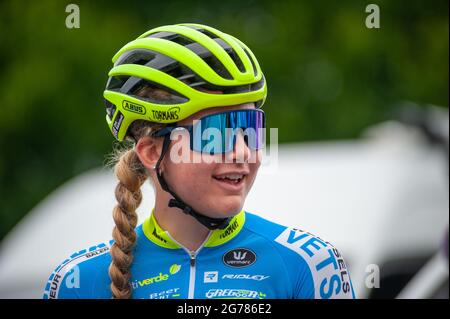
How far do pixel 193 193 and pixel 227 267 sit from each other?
40 centimetres

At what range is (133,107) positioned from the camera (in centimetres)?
404

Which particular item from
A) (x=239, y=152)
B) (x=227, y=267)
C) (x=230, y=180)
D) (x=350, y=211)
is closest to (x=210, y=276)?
(x=227, y=267)

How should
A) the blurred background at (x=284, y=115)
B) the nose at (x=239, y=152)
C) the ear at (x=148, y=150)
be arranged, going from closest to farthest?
the nose at (x=239, y=152)
the ear at (x=148, y=150)
the blurred background at (x=284, y=115)

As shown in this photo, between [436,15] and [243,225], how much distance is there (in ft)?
34.8

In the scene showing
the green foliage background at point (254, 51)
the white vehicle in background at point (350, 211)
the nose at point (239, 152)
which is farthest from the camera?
the green foliage background at point (254, 51)

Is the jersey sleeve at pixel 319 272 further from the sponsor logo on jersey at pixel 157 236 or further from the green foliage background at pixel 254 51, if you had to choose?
the green foliage background at pixel 254 51

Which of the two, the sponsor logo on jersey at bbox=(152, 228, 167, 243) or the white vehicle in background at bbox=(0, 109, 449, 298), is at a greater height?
the white vehicle in background at bbox=(0, 109, 449, 298)

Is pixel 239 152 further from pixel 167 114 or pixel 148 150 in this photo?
pixel 148 150

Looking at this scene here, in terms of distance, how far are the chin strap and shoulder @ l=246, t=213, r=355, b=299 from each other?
26 cm

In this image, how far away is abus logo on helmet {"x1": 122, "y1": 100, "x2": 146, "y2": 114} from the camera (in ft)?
13.2

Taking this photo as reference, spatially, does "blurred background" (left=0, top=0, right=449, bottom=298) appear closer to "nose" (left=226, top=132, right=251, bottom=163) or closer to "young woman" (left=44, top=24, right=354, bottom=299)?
"young woman" (left=44, top=24, right=354, bottom=299)

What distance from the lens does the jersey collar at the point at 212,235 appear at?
411cm

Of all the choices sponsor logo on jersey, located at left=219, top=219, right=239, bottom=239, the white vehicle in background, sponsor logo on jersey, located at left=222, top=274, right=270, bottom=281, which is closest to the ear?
sponsor logo on jersey, located at left=219, top=219, right=239, bottom=239

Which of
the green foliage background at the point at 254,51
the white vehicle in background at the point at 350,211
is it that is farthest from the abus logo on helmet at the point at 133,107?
the green foliage background at the point at 254,51
